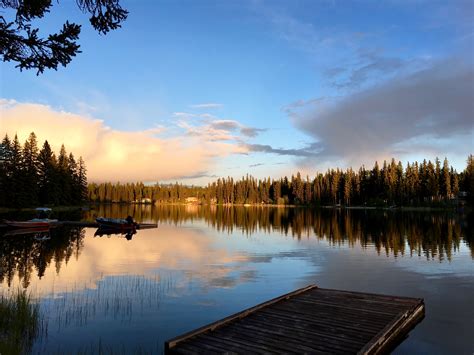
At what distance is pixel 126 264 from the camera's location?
990 inches

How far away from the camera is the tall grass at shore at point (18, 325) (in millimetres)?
10488

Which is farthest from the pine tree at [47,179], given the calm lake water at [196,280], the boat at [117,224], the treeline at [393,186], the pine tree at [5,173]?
the treeline at [393,186]

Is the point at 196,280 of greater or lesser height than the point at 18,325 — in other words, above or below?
below

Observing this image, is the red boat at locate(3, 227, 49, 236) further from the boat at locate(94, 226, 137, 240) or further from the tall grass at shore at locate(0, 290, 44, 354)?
the tall grass at shore at locate(0, 290, 44, 354)

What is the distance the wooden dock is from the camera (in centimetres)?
925

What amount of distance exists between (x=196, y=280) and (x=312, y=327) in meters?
10.1

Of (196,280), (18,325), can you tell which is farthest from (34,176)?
(18,325)

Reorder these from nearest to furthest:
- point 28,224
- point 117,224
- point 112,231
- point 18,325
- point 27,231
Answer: point 18,325
point 27,231
point 28,224
point 112,231
point 117,224

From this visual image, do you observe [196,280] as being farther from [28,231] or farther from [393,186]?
[393,186]

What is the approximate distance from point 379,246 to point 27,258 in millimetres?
28621

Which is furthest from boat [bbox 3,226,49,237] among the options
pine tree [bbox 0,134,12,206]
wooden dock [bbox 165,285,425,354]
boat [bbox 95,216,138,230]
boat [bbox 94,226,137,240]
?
wooden dock [bbox 165,285,425,354]

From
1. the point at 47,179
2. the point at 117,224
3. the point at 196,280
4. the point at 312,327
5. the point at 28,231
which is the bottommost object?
the point at 196,280

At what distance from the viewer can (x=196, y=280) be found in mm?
19953

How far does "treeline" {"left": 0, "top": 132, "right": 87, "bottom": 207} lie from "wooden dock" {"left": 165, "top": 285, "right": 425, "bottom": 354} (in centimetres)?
7334
